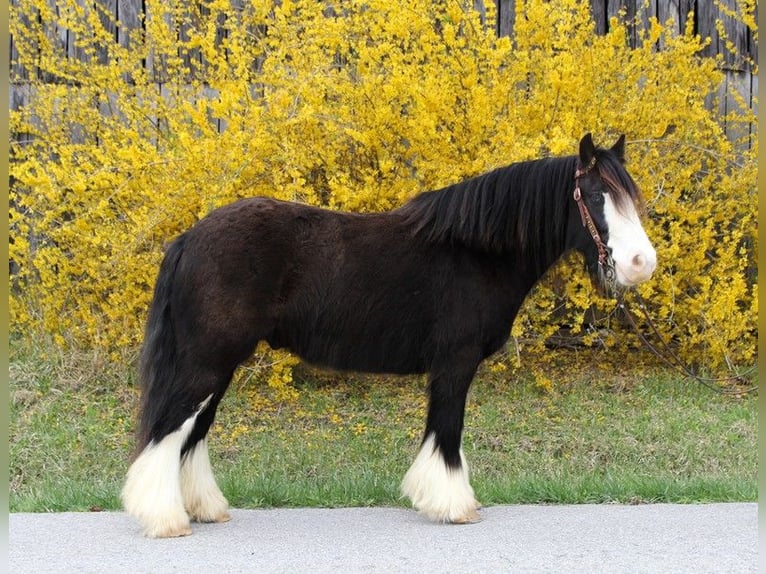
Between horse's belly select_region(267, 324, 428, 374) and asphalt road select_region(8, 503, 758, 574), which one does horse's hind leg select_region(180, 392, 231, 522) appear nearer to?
asphalt road select_region(8, 503, 758, 574)

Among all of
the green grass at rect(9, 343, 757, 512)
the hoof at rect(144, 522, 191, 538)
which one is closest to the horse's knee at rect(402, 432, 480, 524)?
the green grass at rect(9, 343, 757, 512)

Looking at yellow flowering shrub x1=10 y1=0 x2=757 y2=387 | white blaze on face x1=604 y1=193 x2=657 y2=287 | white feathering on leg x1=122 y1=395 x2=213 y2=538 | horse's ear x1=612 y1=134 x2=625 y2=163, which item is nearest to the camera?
white blaze on face x1=604 y1=193 x2=657 y2=287

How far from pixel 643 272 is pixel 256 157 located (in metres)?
3.64

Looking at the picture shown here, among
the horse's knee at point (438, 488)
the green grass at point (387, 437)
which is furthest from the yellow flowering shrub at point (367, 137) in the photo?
the horse's knee at point (438, 488)

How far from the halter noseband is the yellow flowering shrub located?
174 cm

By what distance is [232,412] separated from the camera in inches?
297

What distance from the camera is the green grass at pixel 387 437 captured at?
5.55 metres

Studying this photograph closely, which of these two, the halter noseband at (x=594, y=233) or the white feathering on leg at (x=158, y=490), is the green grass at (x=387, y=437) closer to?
the white feathering on leg at (x=158, y=490)

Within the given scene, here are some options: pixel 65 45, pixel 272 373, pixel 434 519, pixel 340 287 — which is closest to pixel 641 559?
pixel 434 519

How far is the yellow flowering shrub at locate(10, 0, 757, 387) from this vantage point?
6.97 m

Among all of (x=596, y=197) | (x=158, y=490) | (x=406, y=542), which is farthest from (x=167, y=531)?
(x=596, y=197)

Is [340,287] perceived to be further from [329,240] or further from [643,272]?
[643,272]

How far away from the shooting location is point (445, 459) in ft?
15.8

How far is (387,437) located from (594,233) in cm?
294
